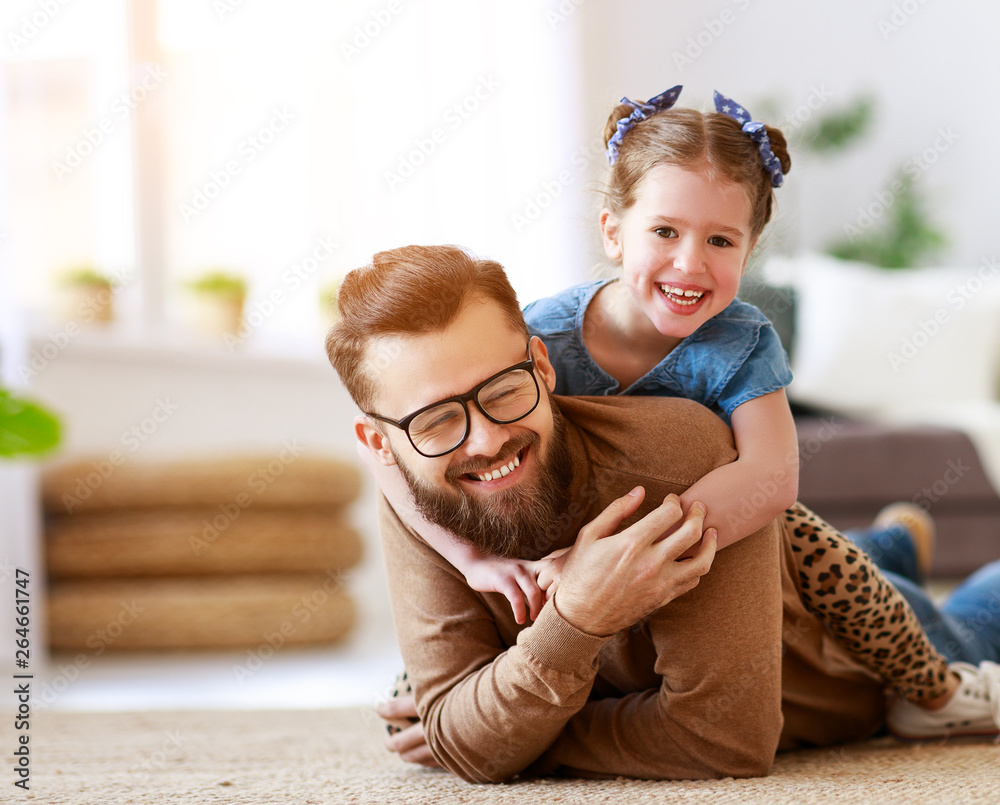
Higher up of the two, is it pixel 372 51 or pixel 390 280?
pixel 372 51

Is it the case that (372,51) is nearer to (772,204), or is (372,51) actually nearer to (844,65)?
(844,65)

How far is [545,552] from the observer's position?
1365mm

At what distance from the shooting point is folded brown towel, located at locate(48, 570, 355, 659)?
3561mm

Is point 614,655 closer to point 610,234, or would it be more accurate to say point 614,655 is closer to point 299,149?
point 610,234

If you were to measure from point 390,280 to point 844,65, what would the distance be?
4.85m

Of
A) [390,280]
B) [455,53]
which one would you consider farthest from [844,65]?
[390,280]

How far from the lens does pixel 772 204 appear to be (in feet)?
4.97

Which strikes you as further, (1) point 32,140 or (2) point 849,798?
(1) point 32,140
